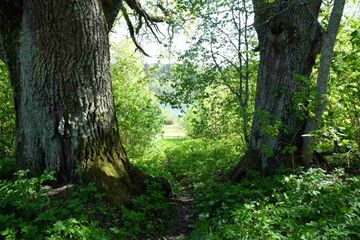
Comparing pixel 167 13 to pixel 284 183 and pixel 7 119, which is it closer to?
Answer: pixel 7 119

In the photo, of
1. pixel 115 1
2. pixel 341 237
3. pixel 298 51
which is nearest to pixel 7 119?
pixel 115 1

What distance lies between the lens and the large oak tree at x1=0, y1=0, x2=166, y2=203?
4691mm

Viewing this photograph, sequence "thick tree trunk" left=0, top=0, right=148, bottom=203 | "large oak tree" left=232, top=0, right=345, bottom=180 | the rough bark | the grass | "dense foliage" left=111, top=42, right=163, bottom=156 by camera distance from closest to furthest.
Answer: "thick tree trunk" left=0, top=0, right=148, bottom=203
the rough bark
"large oak tree" left=232, top=0, right=345, bottom=180
"dense foliage" left=111, top=42, right=163, bottom=156
the grass

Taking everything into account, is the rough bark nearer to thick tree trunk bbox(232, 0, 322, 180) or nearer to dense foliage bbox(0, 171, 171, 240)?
thick tree trunk bbox(232, 0, 322, 180)

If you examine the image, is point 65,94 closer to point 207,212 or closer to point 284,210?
point 207,212

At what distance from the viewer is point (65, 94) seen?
4711 mm

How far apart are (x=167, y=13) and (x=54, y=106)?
609 centimetres

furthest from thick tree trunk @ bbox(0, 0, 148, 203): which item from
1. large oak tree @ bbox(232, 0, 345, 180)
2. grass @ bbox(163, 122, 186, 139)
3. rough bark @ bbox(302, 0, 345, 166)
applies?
grass @ bbox(163, 122, 186, 139)

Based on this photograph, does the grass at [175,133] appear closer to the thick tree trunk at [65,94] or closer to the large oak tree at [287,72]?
the large oak tree at [287,72]

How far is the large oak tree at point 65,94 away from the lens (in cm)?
469

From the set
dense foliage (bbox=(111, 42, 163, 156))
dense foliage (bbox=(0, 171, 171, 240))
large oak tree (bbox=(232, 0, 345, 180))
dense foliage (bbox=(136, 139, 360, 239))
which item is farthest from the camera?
dense foliage (bbox=(111, 42, 163, 156))

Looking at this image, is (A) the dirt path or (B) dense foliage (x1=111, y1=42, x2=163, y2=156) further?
(B) dense foliage (x1=111, y1=42, x2=163, y2=156)

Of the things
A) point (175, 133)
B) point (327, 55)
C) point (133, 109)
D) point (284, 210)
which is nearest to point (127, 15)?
point (133, 109)

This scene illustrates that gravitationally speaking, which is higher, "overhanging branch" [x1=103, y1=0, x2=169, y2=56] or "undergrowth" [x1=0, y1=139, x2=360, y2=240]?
"overhanging branch" [x1=103, y1=0, x2=169, y2=56]
